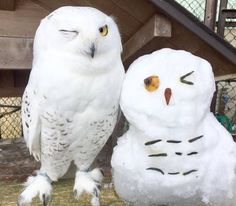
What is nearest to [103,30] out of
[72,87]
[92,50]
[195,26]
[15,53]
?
[92,50]

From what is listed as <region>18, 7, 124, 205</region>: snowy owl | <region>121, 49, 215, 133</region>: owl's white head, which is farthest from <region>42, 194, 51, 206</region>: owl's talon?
<region>121, 49, 215, 133</region>: owl's white head

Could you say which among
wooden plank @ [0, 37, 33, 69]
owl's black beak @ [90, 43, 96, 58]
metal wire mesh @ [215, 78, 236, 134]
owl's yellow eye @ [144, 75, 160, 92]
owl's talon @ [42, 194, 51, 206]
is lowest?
metal wire mesh @ [215, 78, 236, 134]

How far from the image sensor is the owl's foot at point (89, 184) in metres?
1.52

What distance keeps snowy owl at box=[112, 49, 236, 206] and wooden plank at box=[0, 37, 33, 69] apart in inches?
34.8

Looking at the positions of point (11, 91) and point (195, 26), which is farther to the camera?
point (11, 91)

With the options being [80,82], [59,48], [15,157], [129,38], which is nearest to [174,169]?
[80,82]

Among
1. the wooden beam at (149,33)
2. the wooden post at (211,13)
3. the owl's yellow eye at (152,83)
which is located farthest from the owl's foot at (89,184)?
the wooden post at (211,13)

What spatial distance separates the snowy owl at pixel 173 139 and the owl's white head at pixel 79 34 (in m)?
0.14

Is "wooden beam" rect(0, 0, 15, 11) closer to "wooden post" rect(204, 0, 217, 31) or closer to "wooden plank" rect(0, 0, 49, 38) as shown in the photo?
"wooden plank" rect(0, 0, 49, 38)

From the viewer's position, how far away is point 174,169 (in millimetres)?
1274

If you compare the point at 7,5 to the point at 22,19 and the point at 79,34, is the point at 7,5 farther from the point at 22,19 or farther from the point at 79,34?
the point at 79,34

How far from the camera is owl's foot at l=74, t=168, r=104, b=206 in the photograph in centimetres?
152

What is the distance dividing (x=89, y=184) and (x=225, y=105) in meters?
2.28

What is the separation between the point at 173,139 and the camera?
1.25 metres
